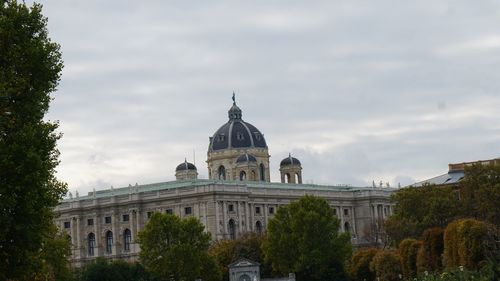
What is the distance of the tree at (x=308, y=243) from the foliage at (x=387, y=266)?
11604 millimetres

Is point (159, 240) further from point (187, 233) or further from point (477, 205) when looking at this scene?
point (477, 205)

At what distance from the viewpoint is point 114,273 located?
121 meters

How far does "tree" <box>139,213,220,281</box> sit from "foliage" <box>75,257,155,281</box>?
3.44 ft

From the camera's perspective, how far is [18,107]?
165 ft

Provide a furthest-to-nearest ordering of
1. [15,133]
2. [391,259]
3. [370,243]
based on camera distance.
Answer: [370,243] → [391,259] → [15,133]

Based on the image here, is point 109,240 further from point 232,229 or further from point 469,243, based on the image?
point 469,243

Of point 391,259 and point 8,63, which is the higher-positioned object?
point 8,63

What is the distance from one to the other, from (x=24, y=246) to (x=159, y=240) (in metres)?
73.9

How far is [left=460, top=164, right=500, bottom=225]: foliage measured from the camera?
393 feet

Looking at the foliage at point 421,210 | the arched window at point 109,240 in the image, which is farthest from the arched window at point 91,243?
the foliage at point 421,210

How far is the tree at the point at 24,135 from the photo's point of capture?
48.8 m

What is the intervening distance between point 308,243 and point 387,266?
16.7m

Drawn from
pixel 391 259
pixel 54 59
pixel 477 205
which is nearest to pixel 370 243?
pixel 477 205

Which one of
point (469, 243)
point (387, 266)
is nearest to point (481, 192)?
point (387, 266)
